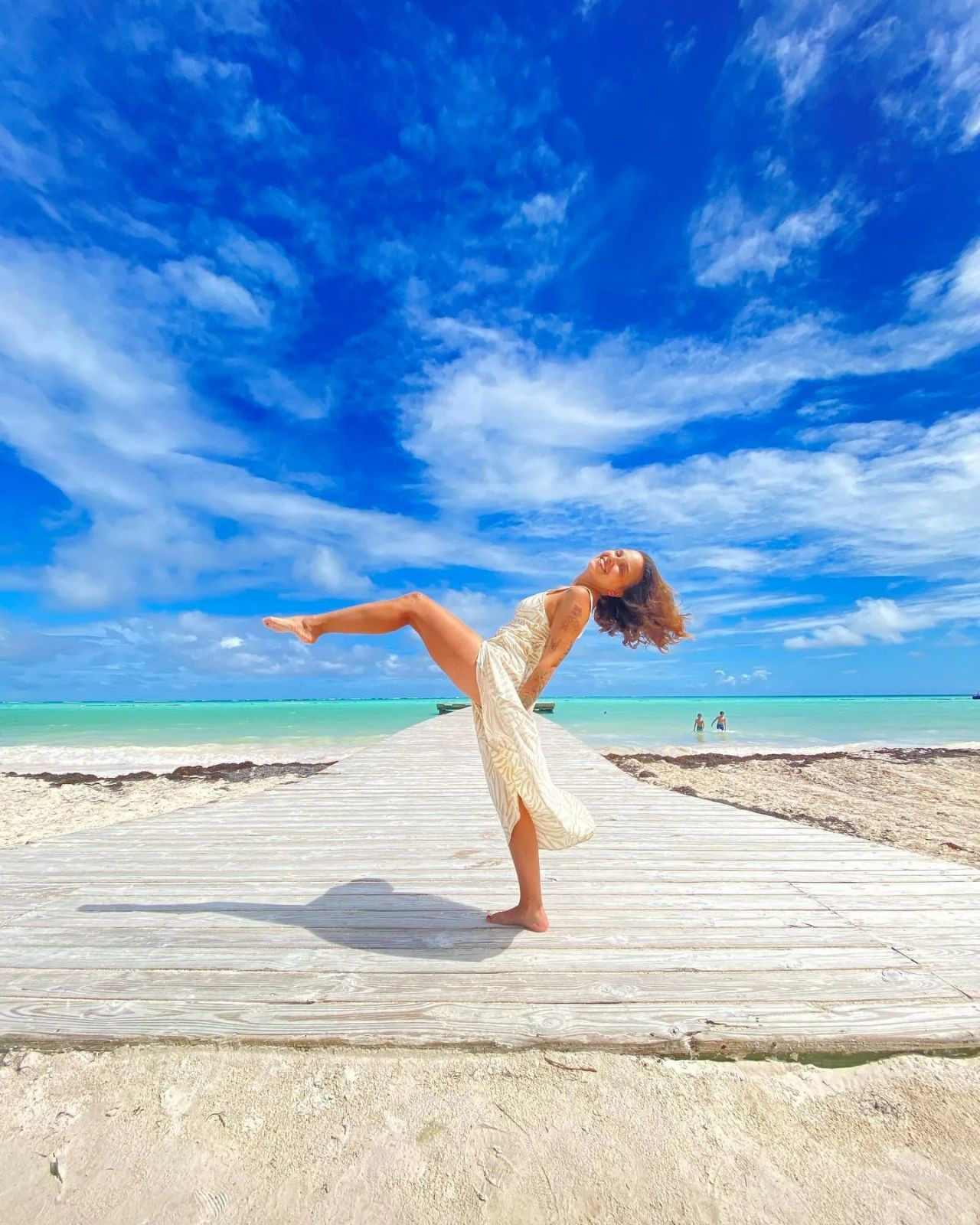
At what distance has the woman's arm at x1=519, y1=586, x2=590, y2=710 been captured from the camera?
2.51 metres

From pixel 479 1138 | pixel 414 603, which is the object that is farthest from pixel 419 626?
pixel 479 1138

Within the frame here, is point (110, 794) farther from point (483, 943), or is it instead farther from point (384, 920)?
point (483, 943)

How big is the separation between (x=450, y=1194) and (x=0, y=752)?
2492 centimetres

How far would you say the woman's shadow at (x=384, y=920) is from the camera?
8.05ft

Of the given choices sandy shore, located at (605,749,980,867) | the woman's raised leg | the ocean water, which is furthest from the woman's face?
the ocean water

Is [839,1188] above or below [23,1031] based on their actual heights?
below

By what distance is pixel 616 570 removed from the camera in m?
2.67

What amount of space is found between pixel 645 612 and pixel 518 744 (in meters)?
0.87

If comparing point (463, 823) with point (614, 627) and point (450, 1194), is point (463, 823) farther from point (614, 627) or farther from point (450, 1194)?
point (450, 1194)

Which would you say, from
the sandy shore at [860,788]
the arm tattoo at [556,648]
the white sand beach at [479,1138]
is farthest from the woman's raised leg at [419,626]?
the sandy shore at [860,788]

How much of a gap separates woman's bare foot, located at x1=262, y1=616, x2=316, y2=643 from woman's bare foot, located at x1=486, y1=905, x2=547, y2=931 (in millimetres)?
1526

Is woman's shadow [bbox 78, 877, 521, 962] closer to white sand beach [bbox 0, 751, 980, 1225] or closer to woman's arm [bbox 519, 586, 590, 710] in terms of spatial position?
white sand beach [bbox 0, 751, 980, 1225]

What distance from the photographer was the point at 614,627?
285 centimetres

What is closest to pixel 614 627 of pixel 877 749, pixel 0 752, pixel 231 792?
pixel 231 792
